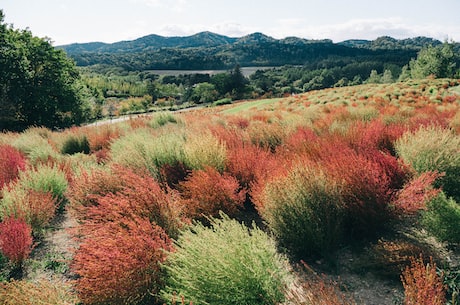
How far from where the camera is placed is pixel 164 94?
7794 centimetres

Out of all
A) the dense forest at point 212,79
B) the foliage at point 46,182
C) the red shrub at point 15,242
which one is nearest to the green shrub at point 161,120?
the foliage at point 46,182

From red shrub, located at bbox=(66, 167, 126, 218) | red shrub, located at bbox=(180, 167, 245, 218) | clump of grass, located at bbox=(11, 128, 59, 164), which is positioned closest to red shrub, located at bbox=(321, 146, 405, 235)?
red shrub, located at bbox=(180, 167, 245, 218)

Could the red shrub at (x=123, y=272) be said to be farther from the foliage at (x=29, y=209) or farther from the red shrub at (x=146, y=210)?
the foliage at (x=29, y=209)

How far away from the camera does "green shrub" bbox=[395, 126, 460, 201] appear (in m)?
4.11

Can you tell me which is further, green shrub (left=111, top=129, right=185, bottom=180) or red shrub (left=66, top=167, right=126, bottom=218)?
green shrub (left=111, top=129, right=185, bottom=180)

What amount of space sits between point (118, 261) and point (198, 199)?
1723mm

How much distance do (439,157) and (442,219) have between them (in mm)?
1225

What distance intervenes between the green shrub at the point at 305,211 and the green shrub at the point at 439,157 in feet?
5.68

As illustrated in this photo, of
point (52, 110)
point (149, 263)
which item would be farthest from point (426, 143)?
point (52, 110)

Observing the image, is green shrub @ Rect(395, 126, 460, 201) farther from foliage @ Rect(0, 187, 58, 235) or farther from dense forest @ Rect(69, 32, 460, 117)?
dense forest @ Rect(69, 32, 460, 117)

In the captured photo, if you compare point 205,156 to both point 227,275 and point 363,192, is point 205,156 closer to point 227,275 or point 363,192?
point 363,192

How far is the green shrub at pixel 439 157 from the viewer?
13.5 ft

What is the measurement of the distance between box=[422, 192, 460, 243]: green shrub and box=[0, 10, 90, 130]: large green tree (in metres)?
26.3

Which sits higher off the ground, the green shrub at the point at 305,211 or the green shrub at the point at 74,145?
the green shrub at the point at 305,211
